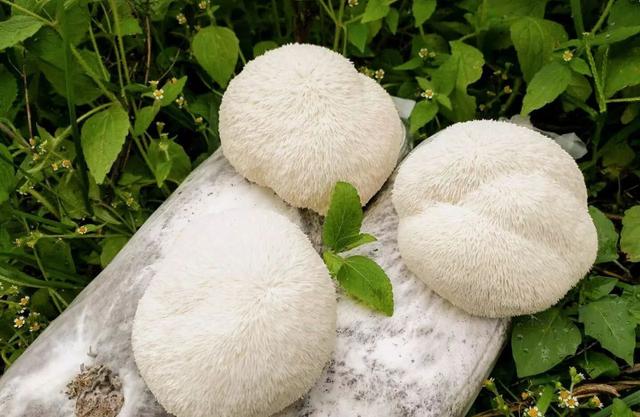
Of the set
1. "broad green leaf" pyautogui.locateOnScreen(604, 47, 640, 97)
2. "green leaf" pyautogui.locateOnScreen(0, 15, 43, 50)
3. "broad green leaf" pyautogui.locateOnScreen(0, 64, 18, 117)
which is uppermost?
"green leaf" pyautogui.locateOnScreen(0, 15, 43, 50)

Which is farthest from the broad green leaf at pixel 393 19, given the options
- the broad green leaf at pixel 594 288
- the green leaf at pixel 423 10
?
the broad green leaf at pixel 594 288

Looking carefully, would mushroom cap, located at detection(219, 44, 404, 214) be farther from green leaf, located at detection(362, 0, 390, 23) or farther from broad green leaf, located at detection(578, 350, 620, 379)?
broad green leaf, located at detection(578, 350, 620, 379)

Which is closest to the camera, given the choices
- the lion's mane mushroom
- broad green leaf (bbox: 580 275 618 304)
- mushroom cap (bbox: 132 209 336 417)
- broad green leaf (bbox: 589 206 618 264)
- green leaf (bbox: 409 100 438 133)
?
mushroom cap (bbox: 132 209 336 417)

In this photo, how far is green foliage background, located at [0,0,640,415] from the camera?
2.19 meters

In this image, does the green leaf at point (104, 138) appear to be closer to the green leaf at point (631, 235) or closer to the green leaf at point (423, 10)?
the green leaf at point (423, 10)

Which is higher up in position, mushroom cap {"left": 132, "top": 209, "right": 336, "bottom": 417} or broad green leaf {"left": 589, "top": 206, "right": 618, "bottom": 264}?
mushroom cap {"left": 132, "top": 209, "right": 336, "bottom": 417}

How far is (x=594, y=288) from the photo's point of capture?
2.18 m

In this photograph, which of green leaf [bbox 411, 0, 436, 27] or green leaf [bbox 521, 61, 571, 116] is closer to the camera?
green leaf [bbox 521, 61, 571, 116]

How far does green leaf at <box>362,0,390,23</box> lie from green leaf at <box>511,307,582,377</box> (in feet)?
4.07

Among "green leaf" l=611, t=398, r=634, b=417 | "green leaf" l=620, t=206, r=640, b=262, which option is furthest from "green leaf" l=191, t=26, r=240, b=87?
"green leaf" l=611, t=398, r=634, b=417

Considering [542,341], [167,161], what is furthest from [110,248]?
[542,341]

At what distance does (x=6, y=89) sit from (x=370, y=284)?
5.30 feet

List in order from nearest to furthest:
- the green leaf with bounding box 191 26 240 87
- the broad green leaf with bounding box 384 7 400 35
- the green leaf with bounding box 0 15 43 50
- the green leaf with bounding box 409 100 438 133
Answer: the green leaf with bounding box 0 15 43 50, the green leaf with bounding box 409 100 438 133, the green leaf with bounding box 191 26 240 87, the broad green leaf with bounding box 384 7 400 35

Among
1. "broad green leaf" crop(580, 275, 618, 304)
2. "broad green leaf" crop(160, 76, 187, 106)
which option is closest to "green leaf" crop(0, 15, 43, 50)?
"broad green leaf" crop(160, 76, 187, 106)
